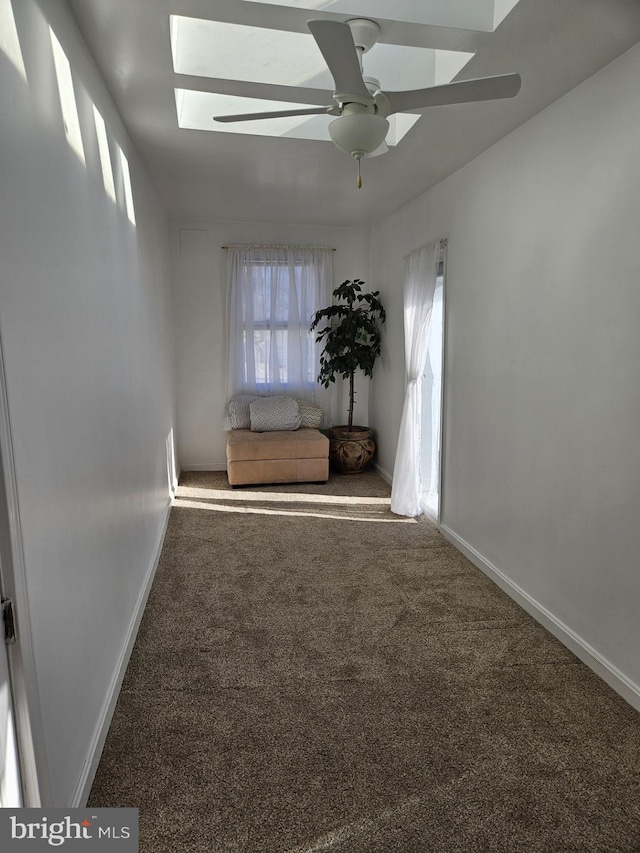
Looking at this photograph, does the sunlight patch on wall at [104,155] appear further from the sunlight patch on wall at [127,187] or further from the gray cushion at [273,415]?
the gray cushion at [273,415]

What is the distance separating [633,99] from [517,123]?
0.78 m

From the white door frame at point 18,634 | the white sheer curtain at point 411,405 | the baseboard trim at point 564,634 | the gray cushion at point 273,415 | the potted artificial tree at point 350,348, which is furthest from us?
the gray cushion at point 273,415

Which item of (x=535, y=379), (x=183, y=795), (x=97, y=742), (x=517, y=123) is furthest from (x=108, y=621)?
(x=517, y=123)

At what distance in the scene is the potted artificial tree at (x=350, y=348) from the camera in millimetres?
5207

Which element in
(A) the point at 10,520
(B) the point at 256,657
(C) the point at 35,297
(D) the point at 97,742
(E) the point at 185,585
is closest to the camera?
(A) the point at 10,520

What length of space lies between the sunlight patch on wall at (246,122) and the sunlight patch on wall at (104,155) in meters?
0.59

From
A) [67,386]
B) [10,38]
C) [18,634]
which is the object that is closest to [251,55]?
[10,38]

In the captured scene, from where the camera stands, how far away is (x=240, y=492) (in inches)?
197

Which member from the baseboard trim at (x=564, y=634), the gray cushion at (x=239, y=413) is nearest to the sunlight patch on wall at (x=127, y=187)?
the gray cushion at (x=239, y=413)

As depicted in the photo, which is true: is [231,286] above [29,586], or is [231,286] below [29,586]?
above

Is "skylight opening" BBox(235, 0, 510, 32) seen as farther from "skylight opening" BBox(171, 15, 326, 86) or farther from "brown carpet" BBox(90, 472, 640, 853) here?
"brown carpet" BBox(90, 472, 640, 853)

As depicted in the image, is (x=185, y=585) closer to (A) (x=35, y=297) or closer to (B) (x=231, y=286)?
(A) (x=35, y=297)

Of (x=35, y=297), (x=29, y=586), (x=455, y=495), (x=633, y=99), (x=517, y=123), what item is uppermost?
(x=517, y=123)

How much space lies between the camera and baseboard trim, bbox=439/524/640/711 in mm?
2201
